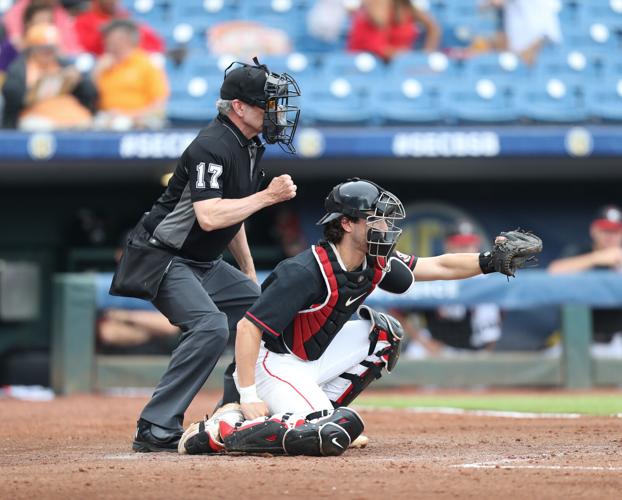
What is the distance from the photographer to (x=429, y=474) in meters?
3.94

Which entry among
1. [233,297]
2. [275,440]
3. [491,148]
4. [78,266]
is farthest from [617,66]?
[275,440]

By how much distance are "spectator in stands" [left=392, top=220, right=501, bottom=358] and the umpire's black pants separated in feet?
14.7

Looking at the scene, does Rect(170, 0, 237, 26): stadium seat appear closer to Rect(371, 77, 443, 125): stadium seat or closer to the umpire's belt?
Rect(371, 77, 443, 125): stadium seat

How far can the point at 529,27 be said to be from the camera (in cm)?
1113

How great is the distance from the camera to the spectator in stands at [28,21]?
10836 millimetres

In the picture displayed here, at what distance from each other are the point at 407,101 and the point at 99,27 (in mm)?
3218

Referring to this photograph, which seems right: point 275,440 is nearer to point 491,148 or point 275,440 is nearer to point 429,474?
point 429,474

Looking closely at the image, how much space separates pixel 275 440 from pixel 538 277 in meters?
5.24

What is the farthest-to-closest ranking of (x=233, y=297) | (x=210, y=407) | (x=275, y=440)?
1. (x=210, y=407)
2. (x=233, y=297)
3. (x=275, y=440)

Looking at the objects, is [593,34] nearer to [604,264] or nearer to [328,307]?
[604,264]

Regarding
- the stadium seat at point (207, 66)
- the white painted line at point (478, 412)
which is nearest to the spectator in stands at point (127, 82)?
the stadium seat at point (207, 66)

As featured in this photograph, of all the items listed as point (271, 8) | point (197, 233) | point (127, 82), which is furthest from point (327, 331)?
point (271, 8)

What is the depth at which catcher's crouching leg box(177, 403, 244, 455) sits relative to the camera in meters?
4.62

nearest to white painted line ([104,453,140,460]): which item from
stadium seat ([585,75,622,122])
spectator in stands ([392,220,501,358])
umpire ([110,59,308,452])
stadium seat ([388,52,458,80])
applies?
umpire ([110,59,308,452])
